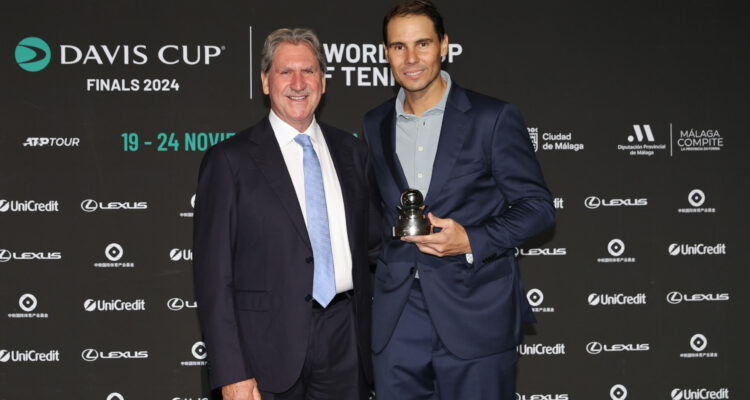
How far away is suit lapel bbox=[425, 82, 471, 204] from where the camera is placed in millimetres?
2229

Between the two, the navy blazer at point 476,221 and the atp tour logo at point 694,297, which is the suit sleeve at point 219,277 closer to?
the navy blazer at point 476,221

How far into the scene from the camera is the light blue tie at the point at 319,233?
2170 millimetres

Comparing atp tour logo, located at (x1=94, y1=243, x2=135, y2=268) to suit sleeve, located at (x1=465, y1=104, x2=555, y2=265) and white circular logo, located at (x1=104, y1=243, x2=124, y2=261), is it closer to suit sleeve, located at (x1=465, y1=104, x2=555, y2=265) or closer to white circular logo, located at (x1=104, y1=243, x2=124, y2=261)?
white circular logo, located at (x1=104, y1=243, x2=124, y2=261)

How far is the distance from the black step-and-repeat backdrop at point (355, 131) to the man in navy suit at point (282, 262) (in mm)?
1697

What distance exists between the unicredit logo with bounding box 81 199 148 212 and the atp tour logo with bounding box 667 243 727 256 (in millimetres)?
3488

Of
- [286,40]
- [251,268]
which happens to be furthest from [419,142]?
[251,268]

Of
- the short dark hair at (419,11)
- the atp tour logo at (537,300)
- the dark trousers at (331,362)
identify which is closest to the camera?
the dark trousers at (331,362)

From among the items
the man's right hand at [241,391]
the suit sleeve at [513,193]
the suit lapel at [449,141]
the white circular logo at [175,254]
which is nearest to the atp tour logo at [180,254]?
the white circular logo at [175,254]

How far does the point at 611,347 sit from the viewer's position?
13.1 ft

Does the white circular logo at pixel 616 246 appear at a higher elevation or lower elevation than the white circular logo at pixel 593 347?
higher

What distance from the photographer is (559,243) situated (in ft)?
13.2

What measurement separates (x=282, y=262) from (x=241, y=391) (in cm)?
46

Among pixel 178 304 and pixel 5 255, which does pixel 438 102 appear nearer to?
pixel 178 304

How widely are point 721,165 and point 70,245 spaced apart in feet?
14.1
